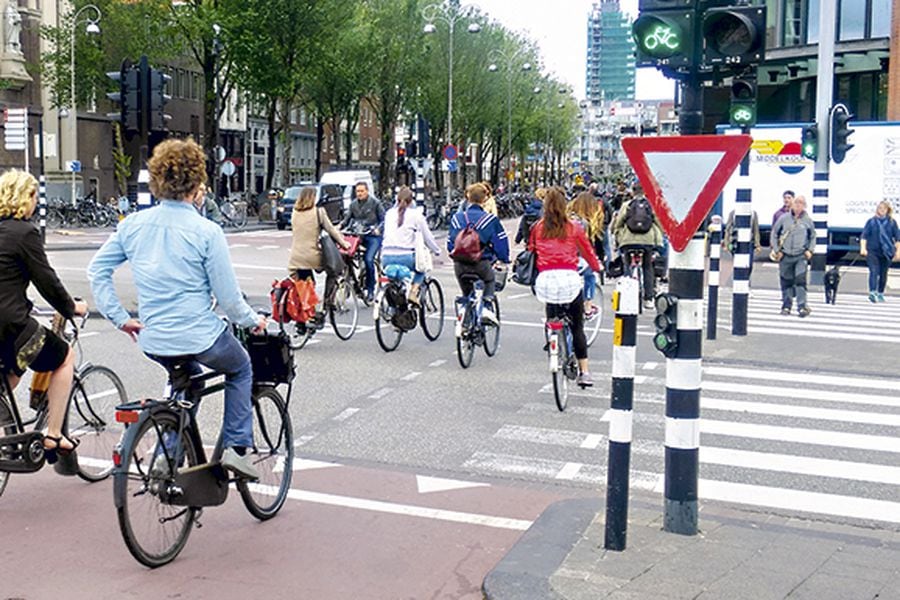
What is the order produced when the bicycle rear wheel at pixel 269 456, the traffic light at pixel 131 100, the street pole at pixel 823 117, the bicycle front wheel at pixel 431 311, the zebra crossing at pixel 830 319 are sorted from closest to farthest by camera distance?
1. the bicycle rear wheel at pixel 269 456
2. the bicycle front wheel at pixel 431 311
3. the traffic light at pixel 131 100
4. the zebra crossing at pixel 830 319
5. the street pole at pixel 823 117

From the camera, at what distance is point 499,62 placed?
3034 inches

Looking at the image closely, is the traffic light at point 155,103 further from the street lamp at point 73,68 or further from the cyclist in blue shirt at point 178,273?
the street lamp at point 73,68

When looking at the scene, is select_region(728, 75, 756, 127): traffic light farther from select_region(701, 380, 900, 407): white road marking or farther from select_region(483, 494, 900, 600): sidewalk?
select_region(483, 494, 900, 600): sidewalk

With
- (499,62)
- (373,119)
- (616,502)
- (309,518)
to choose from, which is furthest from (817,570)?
(373,119)

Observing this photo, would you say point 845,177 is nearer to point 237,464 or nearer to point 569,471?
point 569,471

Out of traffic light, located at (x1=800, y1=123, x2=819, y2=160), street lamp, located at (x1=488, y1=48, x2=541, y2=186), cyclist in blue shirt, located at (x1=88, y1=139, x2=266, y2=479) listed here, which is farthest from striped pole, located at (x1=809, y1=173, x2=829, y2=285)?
street lamp, located at (x1=488, y1=48, x2=541, y2=186)

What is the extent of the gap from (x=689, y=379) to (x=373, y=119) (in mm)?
100366

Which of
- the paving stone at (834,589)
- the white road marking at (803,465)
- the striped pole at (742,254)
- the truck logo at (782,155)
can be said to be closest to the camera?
the paving stone at (834,589)

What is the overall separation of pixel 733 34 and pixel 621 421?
7.09 ft

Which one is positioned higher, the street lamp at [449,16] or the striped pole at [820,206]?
the street lamp at [449,16]

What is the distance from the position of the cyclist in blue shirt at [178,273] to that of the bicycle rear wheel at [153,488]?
11.5 inches

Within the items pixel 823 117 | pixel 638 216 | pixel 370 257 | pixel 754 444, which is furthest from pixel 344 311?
pixel 823 117

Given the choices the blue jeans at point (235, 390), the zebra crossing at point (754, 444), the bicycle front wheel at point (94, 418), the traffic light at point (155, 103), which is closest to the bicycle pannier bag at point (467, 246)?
the zebra crossing at point (754, 444)

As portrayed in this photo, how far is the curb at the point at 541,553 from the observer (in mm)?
5020
